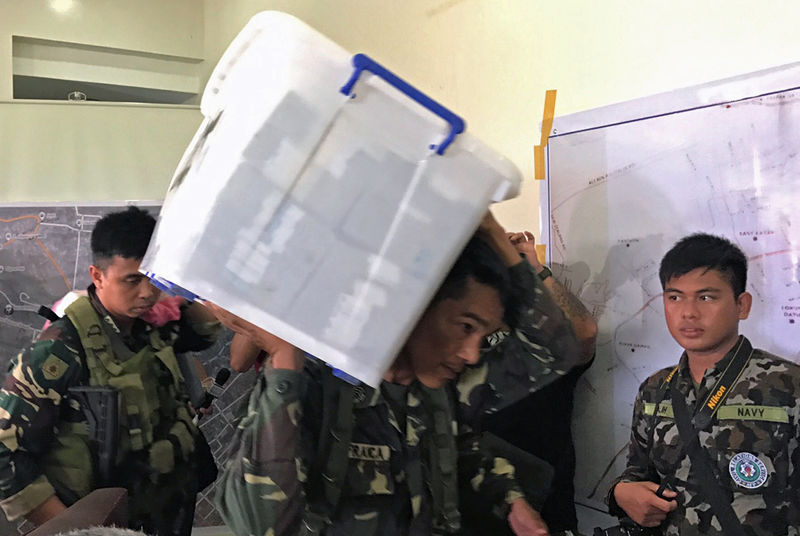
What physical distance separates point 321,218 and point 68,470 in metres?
1.06

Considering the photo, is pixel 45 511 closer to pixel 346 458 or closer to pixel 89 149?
pixel 346 458

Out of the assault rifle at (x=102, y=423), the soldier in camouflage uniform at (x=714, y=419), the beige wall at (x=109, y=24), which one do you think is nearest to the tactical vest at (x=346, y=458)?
the soldier in camouflage uniform at (x=714, y=419)

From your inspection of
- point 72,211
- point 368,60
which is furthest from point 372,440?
point 72,211

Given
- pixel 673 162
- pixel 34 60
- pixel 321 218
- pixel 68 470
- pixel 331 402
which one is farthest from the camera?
pixel 34 60

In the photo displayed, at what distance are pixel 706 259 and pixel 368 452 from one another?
0.53m

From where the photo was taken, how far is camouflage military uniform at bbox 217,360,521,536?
80 cm

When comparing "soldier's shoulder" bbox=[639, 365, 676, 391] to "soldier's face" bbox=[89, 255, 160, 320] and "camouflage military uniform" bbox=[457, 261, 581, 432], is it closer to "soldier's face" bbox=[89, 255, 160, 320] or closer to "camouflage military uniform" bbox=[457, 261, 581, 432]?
"camouflage military uniform" bbox=[457, 261, 581, 432]

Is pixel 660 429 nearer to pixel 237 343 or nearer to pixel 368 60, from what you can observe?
pixel 368 60

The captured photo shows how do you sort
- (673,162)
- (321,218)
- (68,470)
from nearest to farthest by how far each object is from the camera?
(321,218), (673,162), (68,470)

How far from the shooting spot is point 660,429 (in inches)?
36.9

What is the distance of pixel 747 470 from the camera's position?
82cm

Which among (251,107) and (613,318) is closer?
(251,107)

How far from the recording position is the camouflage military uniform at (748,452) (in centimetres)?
80

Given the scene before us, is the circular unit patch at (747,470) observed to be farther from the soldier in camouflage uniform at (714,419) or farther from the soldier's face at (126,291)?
the soldier's face at (126,291)
